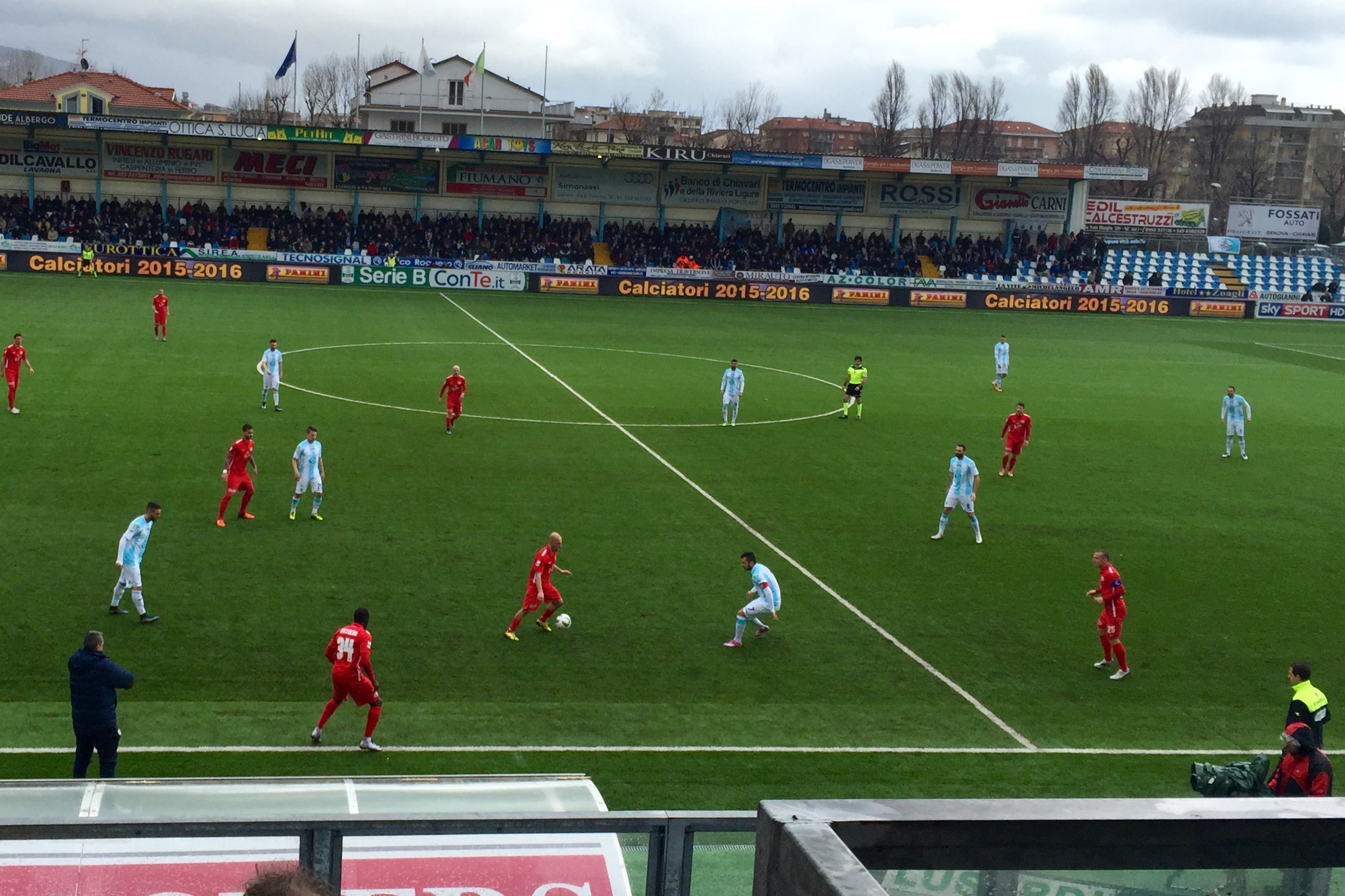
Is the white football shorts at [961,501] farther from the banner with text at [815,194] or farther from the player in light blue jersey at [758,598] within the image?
the banner with text at [815,194]

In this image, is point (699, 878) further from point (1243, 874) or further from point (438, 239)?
point (438, 239)

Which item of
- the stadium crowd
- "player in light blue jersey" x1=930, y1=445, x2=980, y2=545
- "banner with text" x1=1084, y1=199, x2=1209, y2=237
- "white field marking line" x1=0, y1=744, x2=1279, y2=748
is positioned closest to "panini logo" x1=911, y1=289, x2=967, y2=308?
the stadium crowd

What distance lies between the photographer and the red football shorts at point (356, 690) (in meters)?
13.4

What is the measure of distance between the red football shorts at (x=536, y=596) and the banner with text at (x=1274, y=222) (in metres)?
93.7

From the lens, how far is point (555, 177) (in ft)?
267

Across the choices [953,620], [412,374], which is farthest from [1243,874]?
[412,374]

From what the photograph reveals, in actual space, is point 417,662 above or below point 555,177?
below

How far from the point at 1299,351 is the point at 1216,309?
53.3ft

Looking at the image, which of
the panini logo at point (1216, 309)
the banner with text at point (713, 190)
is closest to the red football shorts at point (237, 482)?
the banner with text at point (713, 190)

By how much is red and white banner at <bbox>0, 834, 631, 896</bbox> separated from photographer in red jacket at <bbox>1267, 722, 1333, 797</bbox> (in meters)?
8.22

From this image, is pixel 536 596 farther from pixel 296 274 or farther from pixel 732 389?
pixel 296 274

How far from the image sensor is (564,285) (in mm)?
69000

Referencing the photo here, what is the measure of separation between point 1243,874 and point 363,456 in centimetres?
2599

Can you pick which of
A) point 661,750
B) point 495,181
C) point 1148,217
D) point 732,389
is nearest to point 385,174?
point 495,181
